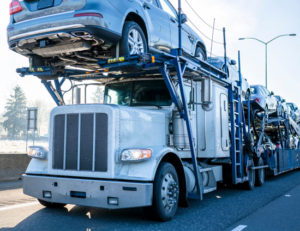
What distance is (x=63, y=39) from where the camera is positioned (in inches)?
220

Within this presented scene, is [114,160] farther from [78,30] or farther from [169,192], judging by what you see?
[78,30]

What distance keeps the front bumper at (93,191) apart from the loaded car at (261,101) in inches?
317

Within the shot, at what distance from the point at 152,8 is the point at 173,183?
A: 3531 mm

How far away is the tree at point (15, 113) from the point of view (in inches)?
3738

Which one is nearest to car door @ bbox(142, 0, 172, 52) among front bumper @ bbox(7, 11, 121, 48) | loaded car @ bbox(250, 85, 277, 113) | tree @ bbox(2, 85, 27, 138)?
front bumper @ bbox(7, 11, 121, 48)

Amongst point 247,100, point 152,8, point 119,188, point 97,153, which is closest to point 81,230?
point 119,188

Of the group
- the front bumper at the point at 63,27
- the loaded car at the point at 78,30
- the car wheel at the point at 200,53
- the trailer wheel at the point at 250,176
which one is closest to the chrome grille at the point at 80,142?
the loaded car at the point at 78,30

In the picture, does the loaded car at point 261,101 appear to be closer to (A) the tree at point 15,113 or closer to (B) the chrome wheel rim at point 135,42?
(B) the chrome wheel rim at point 135,42

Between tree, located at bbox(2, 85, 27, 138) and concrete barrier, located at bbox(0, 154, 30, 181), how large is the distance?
293ft

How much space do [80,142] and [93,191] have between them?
81 centimetres

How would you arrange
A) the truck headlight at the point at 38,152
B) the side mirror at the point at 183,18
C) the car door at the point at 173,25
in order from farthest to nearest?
the car door at the point at 173,25
the side mirror at the point at 183,18
the truck headlight at the point at 38,152

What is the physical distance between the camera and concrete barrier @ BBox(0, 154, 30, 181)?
1051 centimetres

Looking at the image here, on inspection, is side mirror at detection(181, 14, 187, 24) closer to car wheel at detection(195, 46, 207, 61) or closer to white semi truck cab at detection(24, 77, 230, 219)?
white semi truck cab at detection(24, 77, 230, 219)

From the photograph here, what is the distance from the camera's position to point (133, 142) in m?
5.49
